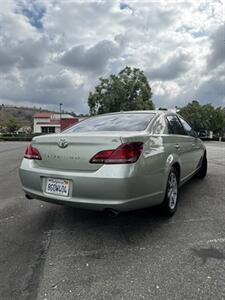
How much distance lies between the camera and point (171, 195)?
12.7ft

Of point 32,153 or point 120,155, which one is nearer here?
point 120,155

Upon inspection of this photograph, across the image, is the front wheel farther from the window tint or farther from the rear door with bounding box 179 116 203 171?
the rear door with bounding box 179 116 203 171

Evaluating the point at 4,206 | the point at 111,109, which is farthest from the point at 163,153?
the point at 111,109

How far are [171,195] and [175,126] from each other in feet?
3.90

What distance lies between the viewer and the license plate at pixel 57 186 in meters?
3.13

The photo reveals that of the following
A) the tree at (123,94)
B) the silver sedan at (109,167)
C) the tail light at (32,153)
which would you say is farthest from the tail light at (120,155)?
the tree at (123,94)

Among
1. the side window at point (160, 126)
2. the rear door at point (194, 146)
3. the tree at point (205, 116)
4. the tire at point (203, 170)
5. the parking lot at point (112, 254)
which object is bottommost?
the parking lot at point (112, 254)

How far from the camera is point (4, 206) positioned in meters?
4.61

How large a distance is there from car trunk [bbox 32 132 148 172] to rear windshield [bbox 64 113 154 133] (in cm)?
51

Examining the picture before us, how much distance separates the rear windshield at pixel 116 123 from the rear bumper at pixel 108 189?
85cm

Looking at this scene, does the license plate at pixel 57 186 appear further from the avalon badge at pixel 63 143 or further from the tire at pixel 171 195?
the tire at pixel 171 195

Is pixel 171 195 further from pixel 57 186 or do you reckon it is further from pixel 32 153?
pixel 32 153

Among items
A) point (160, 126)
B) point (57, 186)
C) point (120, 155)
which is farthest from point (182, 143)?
point (57, 186)

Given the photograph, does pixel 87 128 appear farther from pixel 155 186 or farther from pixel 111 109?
→ pixel 111 109
